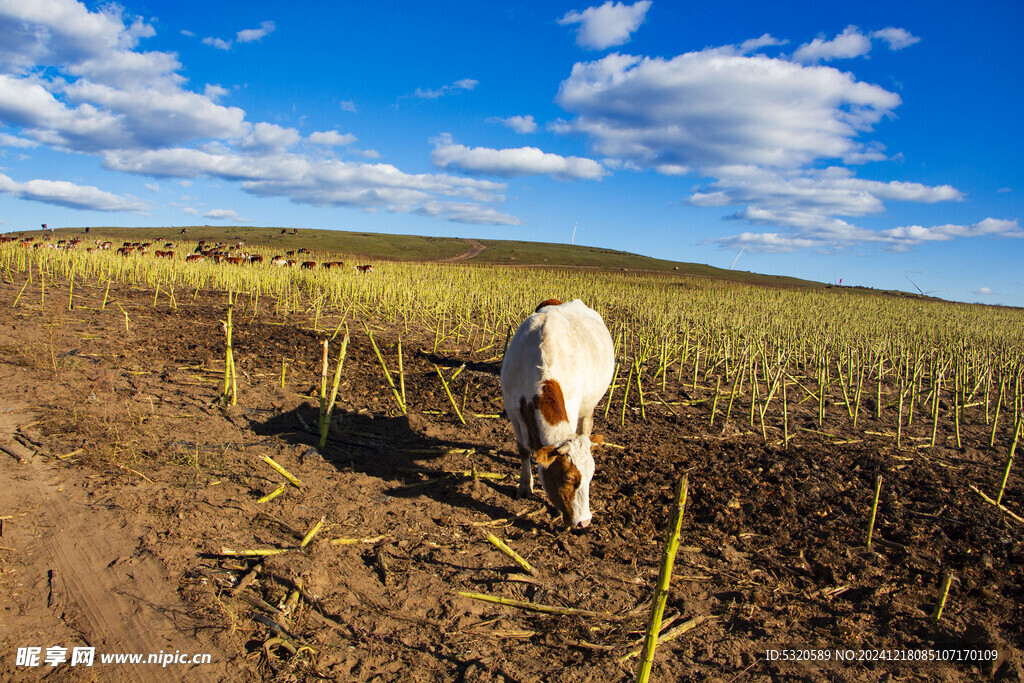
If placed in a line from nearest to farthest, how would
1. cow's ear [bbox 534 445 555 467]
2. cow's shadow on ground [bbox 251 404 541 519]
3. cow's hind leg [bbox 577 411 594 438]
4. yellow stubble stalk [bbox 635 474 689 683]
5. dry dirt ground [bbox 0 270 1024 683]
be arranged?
yellow stubble stalk [bbox 635 474 689 683] → dry dirt ground [bbox 0 270 1024 683] → cow's ear [bbox 534 445 555 467] → cow's shadow on ground [bbox 251 404 541 519] → cow's hind leg [bbox 577 411 594 438]

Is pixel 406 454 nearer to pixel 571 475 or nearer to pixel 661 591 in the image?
A: pixel 571 475

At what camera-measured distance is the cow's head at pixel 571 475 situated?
442cm

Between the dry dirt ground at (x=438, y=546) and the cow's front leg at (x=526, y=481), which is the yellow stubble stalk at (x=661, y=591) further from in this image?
the cow's front leg at (x=526, y=481)

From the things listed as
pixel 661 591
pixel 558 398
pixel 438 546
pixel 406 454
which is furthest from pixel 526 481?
pixel 661 591

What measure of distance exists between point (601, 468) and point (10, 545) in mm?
5121

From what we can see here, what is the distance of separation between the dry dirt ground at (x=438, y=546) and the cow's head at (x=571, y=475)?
1.00 feet

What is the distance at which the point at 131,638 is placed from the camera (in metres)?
Result: 3.06

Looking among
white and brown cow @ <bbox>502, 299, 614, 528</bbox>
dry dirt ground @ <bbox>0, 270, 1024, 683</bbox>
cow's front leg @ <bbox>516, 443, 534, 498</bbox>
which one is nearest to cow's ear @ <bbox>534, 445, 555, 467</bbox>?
white and brown cow @ <bbox>502, 299, 614, 528</bbox>

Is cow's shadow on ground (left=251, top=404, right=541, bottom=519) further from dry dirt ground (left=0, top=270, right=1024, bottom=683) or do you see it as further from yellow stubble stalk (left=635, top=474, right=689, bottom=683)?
yellow stubble stalk (left=635, top=474, right=689, bottom=683)

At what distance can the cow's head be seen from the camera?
442 cm

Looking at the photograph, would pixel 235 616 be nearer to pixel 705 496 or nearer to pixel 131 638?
pixel 131 638

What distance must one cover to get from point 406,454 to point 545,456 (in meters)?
2.39

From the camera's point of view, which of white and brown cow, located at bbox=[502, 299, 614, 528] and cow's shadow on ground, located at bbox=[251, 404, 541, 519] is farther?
cow's shadow on ground, located at bbox=[251, 404, 541, 519]

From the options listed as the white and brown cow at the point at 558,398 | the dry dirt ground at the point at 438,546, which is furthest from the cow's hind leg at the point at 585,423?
the dry dirt ground at the point at 438,546
